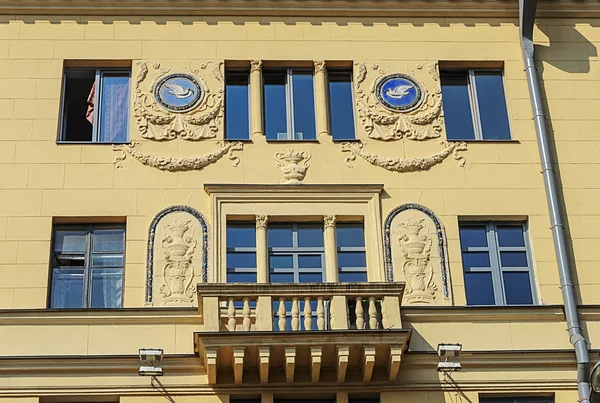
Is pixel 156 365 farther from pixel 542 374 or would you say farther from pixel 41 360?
pixel 542 374

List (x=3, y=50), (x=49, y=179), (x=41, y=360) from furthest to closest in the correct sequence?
1. (x=3, y=50)
2. (x=49, y=179)
3. (x=41, y=360)

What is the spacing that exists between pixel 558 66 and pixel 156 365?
10062 mm

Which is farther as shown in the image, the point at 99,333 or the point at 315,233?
the point at 315,233

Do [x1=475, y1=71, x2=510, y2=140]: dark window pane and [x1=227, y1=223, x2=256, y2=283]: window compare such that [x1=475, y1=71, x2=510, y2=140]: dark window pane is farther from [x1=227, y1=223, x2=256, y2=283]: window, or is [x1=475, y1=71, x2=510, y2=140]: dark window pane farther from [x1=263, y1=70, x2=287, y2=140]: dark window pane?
[x1=227, y1=223, x2=256, y2=283]: window

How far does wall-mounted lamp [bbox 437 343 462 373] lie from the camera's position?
19328 millimetres

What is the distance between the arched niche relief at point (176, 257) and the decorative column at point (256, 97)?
2.15 metres

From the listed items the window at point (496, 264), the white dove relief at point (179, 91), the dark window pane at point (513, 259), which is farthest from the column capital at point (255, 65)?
the dark window pane at point (513, 259)

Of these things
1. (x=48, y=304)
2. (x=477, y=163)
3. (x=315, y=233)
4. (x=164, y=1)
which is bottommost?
(x=48, y=304)

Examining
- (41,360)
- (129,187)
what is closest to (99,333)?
(41,360)

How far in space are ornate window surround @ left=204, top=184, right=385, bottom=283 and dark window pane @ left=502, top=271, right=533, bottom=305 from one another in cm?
242

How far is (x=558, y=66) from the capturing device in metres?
22.9

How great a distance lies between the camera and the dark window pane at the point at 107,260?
20.6m

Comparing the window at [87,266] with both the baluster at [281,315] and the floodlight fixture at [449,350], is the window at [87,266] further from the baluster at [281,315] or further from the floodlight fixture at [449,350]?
the floodlight fixture at [449,350]

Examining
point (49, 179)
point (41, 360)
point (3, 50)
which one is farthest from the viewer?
point (3, 50)
